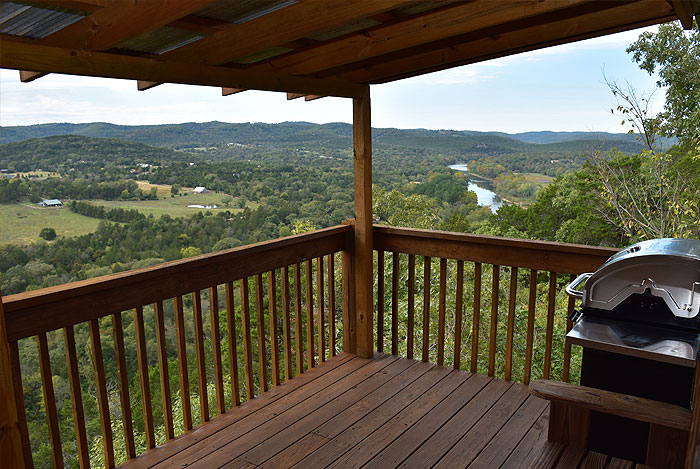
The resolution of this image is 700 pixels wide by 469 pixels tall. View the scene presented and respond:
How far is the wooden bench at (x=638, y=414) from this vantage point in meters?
2.03

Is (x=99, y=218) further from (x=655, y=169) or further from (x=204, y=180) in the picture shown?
(x=655, y=169)

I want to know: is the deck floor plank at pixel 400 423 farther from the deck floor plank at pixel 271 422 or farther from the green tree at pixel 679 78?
the green tree at pixel 679 78

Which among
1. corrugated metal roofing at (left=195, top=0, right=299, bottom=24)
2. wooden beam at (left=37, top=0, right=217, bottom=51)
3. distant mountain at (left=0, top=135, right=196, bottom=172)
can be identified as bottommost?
distant mountain at (left=0, top=135, right=196, bottom=172)

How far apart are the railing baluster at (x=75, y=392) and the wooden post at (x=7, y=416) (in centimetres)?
60

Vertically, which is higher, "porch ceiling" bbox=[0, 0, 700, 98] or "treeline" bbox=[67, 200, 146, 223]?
"porch ceiling" bbox=[0, 0, 700, 98]

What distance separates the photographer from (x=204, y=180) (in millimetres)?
10422

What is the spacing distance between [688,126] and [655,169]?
91 cm

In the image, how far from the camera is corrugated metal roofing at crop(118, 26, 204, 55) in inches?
84.7

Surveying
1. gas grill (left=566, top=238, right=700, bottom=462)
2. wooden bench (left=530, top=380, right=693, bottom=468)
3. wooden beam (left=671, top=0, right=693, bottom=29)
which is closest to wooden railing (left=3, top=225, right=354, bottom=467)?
wooden bench (left=530, top=380, right=693, bottom=468)

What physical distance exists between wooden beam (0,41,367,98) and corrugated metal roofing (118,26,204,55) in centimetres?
8

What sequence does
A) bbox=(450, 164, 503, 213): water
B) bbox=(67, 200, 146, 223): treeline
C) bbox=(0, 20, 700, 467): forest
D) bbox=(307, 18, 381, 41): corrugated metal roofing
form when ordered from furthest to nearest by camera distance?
bbox=(450, 164, 503, 213): water, bbox=(67, 200, 146, 223): treeline, bbox=(0, 20, 700, 467): forest, bbox=(307, 18, 381, 41): corrugated metal roofing

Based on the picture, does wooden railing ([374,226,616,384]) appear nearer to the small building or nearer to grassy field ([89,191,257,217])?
grassy field ([89,191,257,217])

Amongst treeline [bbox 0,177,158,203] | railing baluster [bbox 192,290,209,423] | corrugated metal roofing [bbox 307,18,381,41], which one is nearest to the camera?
corrugated metal roofing [bbox 307,18,381,41]

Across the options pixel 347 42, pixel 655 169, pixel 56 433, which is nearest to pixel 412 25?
pixel 347 42
